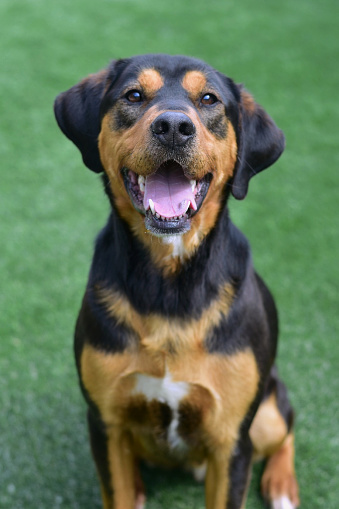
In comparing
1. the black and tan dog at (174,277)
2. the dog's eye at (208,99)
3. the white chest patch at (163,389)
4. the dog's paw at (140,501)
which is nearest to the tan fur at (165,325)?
the black and tan dog at (174,277)

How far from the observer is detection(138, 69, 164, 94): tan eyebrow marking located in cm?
272

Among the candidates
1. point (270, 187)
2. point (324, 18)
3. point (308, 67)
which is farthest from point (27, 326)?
point (324, 18)

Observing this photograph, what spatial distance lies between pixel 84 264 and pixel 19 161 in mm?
1598

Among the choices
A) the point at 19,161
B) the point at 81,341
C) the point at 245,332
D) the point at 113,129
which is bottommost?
the point at 19,161

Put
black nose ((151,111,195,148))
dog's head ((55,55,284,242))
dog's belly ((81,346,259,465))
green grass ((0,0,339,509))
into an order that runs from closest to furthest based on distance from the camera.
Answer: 1. black nose ((151,111,195,148))
2. dog's head ((55,55,284,242))
3. dog's belly ((81,346,259,465))
4. green grass ((0,0,339,509))

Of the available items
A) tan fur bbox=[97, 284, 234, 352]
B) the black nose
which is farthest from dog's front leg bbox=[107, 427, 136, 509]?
the black nose

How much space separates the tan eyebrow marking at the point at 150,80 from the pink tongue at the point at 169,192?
0.33 metres

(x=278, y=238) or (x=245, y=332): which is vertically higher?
(x=245, y=332)

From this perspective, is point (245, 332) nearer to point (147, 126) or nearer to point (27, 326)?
point (147, 126)

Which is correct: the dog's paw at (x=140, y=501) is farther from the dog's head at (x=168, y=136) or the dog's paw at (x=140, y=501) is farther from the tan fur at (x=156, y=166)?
the dog's head at (x=168, y=136)

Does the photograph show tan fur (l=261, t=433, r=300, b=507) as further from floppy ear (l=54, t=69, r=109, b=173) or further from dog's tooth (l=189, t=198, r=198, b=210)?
floppy ear (l=54, t=69, r=109, b=173)

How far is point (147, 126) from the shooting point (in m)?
2.52

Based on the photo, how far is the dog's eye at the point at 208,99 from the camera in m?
2.76

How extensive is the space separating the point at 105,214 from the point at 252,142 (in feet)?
8.65
